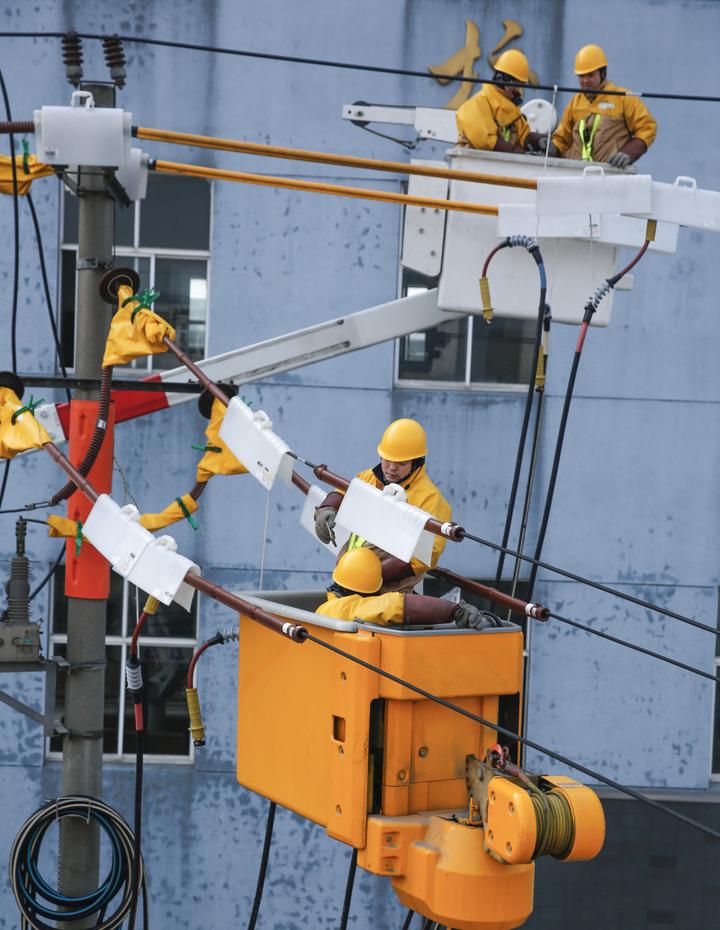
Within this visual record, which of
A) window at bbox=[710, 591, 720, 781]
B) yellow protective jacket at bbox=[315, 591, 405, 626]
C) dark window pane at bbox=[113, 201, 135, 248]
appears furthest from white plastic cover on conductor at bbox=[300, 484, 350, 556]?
window at bbox=[710, 591, 720, 781]

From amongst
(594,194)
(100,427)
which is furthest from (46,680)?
(594,194)

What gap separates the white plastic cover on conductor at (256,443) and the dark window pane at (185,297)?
4573 mm

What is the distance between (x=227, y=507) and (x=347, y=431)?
1129 mm

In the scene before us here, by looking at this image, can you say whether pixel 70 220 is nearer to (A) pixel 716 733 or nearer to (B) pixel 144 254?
(B) pixel 144 254

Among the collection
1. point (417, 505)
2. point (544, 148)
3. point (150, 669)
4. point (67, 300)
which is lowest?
point (150, 669)

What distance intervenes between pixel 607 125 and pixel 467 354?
3.02 metres

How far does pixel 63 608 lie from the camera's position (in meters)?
10.5

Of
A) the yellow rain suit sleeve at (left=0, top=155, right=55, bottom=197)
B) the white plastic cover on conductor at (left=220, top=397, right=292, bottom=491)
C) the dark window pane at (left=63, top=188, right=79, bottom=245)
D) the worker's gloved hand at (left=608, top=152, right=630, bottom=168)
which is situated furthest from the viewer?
the dark window pane at (left=63, top=188, right=79, bottom=245)

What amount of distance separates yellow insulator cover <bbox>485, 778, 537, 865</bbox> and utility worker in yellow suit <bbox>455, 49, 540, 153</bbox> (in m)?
4.04

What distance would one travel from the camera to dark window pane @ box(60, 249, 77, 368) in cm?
1037

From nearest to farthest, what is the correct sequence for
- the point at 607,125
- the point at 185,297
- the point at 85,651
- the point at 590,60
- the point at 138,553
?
1. the point at 138,553
2. the point at 85,651
3. the point at 607,125
4. the point at 590,60
5. the point at 185,297

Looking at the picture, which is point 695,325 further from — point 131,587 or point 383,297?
point 131,587

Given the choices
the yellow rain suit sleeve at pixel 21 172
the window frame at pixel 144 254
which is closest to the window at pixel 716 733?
the window frame at pixel 144 254

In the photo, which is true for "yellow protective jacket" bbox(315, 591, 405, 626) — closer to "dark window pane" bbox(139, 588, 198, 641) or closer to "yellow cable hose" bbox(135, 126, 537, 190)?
"yellow cable hose" bbox(135, 126, 537, 190)
